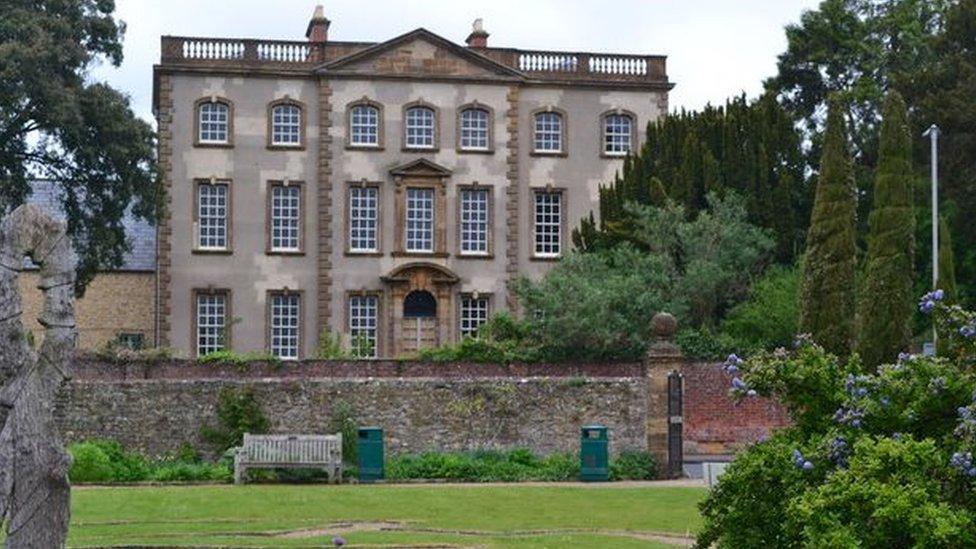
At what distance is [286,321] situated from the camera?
5575 cm

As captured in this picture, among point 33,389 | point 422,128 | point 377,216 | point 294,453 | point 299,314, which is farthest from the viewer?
point 422,128

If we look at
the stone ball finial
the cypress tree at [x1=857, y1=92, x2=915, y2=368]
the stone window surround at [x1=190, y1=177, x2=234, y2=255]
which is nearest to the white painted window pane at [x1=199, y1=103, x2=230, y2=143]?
the stone window surround at [x1=190, y1=177, x2=234, y2=255]

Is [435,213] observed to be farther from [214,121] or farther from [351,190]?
[214,121]

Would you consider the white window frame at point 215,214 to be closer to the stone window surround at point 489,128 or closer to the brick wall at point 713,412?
the stone window surround at point 489,128

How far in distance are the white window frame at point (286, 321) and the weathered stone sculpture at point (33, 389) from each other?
135 ft

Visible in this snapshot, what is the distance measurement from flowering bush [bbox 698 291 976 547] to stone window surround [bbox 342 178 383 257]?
41.1 m

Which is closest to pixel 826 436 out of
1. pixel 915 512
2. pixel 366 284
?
pixel 915 512

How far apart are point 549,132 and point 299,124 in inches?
292

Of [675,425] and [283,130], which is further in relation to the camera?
[283,130]

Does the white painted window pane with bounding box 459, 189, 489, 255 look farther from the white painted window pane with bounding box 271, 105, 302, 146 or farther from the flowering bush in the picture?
the flowering bush

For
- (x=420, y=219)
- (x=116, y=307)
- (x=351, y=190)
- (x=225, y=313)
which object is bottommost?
(x=225, y=313)

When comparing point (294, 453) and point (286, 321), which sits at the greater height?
point (286, 321)

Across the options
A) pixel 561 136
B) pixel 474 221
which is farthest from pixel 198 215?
pixel 561 136

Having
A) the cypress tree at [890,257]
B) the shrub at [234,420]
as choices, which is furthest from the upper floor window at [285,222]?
the cypress tree at [890,257]
